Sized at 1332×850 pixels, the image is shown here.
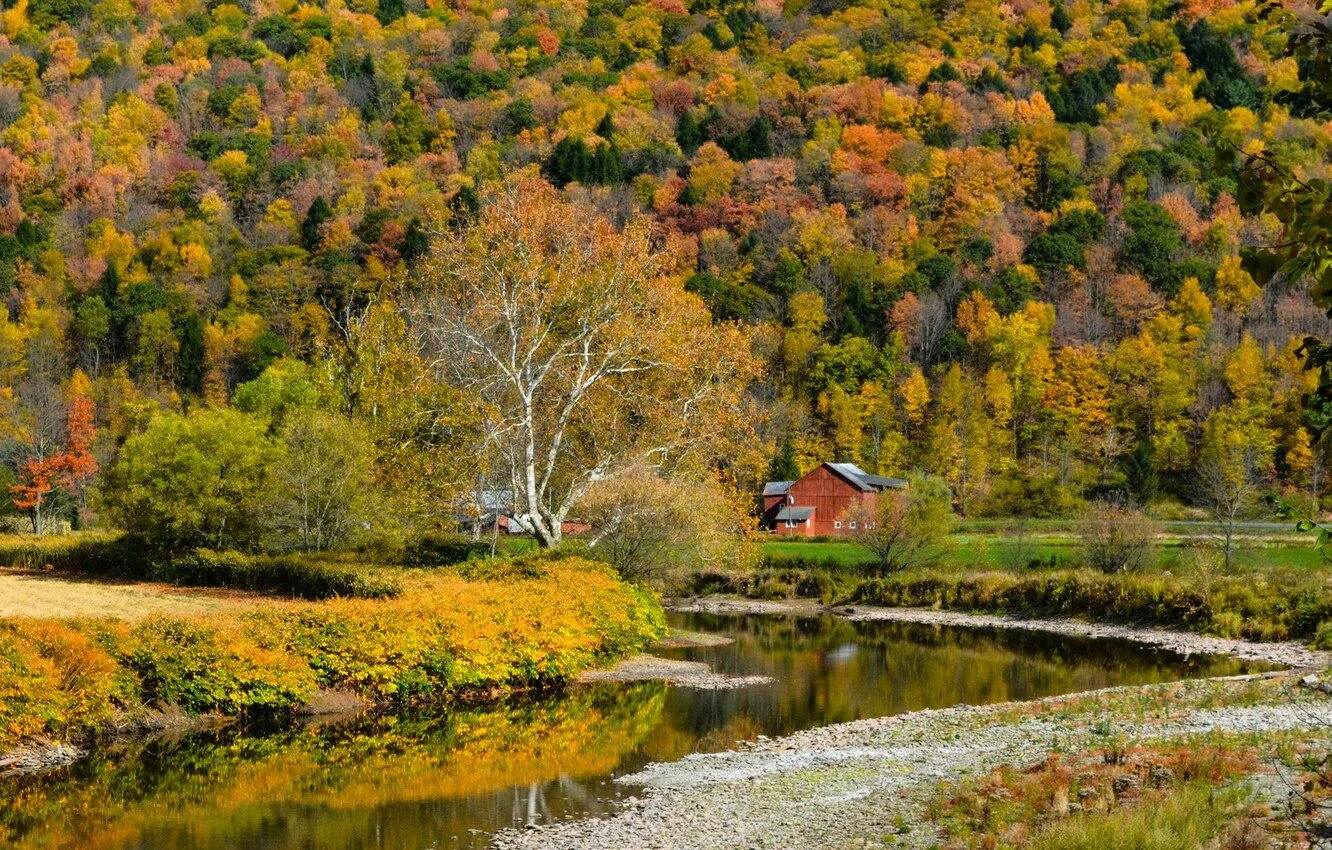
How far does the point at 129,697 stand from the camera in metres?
20.0

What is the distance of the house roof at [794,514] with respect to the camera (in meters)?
80.5

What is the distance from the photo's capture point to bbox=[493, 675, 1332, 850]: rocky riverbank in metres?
13.5

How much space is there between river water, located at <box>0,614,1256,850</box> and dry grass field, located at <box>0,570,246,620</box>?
945 cm

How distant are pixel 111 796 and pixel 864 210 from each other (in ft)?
414

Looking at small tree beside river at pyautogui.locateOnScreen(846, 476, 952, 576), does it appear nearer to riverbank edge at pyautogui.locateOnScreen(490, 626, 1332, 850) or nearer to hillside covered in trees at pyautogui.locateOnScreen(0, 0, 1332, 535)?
hillside covered in trees at pyautogui.locateOnScreen(0, 0, 1332, 535)

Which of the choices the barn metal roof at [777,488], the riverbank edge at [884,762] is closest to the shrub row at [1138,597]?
the riverbank edge at [884,762]

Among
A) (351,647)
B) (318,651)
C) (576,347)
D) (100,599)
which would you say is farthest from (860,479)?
(318,651)

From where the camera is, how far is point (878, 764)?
1720cm

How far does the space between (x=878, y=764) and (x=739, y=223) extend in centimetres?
11803

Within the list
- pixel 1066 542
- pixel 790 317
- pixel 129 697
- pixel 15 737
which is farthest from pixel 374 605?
pixel 790 317

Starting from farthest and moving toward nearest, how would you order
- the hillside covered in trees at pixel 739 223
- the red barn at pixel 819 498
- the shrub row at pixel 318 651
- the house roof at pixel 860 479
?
1. the hillside covered in trees at pixel 739 223
2. the red barn at pixel 819 498
3. the house roof at pixel 860 479
4. the shrub row at pixel 318 651

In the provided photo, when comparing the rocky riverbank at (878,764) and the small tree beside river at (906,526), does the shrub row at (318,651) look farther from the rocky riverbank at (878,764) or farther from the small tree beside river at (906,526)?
the small tree beside river at (906,526)

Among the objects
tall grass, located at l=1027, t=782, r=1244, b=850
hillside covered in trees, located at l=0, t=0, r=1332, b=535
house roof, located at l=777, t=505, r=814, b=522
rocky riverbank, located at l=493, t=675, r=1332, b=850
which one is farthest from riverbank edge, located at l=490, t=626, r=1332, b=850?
house roof, located at l=777, t=505, r=814, b=522

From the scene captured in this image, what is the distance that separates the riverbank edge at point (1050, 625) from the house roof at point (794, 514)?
31.3 meters
